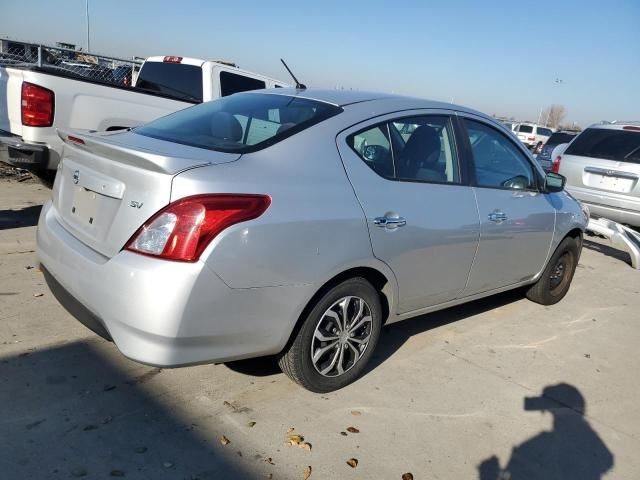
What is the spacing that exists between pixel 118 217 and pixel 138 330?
0.53 m

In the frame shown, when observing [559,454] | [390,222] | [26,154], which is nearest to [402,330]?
[390,222]

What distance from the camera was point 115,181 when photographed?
2.58 meters

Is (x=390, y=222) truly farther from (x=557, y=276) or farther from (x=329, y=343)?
(x=557, y=276)

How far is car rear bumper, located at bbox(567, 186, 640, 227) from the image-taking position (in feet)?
25.5

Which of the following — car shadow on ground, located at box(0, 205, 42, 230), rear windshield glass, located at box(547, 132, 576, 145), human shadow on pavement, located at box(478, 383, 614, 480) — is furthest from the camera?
rear windshield glass, located at box(547, 132, 576, 145)

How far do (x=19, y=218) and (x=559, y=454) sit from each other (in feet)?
18.4

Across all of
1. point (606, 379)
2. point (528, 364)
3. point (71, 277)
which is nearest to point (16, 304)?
point (71, 277)

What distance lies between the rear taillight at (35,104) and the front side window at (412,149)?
3.69 metres

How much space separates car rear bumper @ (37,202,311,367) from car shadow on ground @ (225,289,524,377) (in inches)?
25.3

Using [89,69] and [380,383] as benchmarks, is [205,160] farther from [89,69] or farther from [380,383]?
[89,69]

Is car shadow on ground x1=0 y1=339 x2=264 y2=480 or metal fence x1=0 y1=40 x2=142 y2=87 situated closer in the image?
car shadow on ground x1=0 y1=339 x2=264 y2=480

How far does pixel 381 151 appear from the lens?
3.21 meters

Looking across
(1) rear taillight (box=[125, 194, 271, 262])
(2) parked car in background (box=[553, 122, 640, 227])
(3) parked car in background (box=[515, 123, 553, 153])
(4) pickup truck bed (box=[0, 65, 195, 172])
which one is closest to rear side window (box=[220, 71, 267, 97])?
(4) pickup truck bed (box=[0, 65, 195, 172])

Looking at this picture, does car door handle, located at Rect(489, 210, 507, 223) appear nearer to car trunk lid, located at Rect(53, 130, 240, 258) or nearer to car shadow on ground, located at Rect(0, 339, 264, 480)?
car trunk lid, located at Rect(53, 130, 240, 258)
